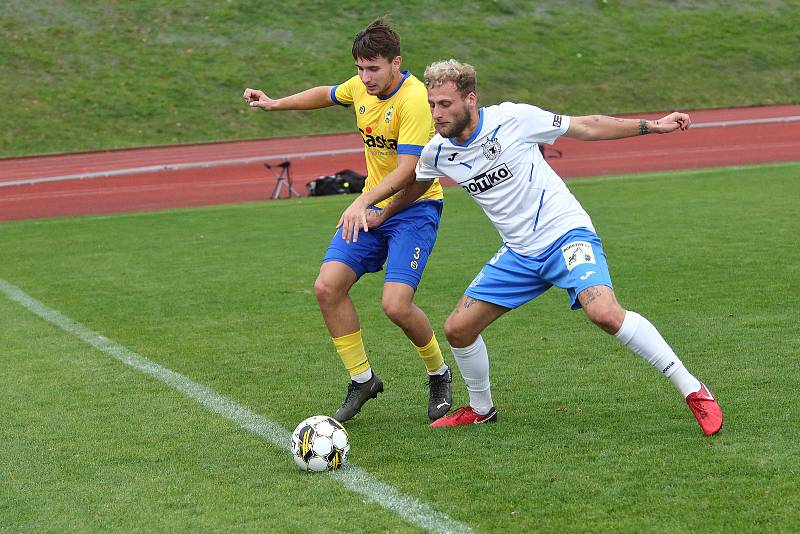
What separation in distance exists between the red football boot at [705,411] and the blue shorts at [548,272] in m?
0.69

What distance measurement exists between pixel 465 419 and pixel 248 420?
1.24m

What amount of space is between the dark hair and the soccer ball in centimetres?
197

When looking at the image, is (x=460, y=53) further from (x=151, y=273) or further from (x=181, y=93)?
(x=151, y=273)

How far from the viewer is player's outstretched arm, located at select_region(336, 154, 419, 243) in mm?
5750

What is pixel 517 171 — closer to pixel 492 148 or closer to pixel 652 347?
pixel 492 148

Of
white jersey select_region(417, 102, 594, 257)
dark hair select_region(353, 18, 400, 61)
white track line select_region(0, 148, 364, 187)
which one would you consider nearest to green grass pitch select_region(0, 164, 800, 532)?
white jersey select_region(417, 102, 594, 257)

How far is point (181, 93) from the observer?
36.4 metres

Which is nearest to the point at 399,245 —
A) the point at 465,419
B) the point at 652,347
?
the point at 465,419

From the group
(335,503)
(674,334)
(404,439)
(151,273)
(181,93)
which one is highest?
(335,503)

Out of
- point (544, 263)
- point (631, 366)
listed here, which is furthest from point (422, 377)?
point (544, 263)

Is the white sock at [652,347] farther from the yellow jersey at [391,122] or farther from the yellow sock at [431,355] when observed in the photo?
the yellow jersey at [391,122]

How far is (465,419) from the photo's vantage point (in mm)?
5984

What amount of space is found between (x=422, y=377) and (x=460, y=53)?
3439cm

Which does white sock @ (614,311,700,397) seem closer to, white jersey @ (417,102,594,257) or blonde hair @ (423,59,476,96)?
white jersey @ (417,102,594,257)
